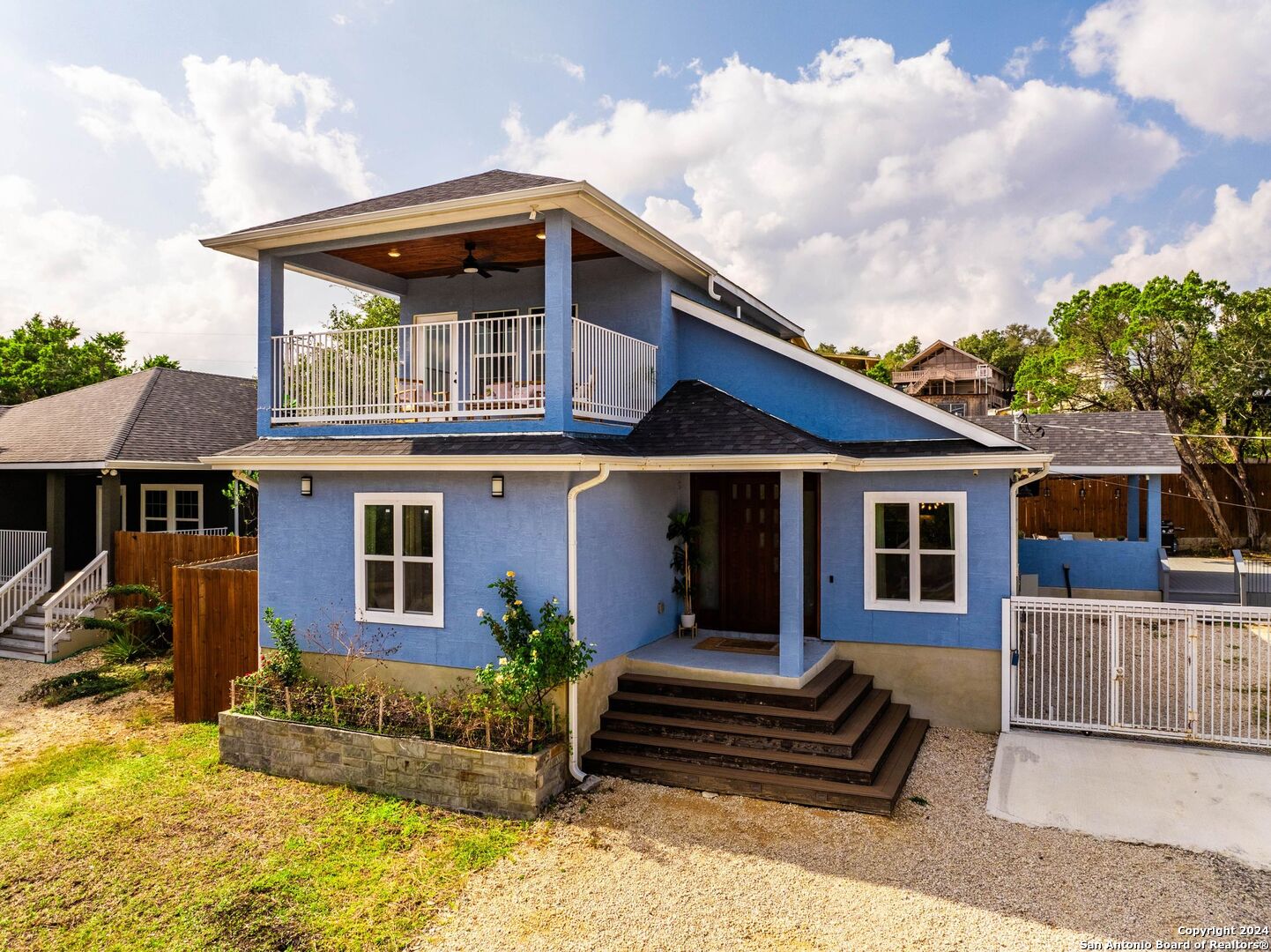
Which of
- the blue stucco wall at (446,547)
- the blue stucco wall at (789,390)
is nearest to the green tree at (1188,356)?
the blue stucco wall at (789,390)

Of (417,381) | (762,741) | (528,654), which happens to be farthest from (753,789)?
(417,381)

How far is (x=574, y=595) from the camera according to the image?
7.59m

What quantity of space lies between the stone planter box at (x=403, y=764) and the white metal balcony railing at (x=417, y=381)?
3.66 m

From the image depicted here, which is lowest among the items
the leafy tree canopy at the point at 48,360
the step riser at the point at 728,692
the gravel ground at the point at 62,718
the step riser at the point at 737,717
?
the gravel ground at the point at 62,718

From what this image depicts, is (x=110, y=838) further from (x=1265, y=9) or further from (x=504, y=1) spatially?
(x=1265, y=9)

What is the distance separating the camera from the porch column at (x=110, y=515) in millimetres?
13883

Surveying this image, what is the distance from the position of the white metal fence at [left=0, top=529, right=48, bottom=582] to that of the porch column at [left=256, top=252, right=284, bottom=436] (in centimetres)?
937

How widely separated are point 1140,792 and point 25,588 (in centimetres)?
1836

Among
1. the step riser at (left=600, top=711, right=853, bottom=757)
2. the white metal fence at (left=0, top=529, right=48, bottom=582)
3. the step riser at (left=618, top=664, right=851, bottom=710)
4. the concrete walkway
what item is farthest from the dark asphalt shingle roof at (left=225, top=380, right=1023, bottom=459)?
the white metal fence at (left=0, top=529, right=48, bottom=582)

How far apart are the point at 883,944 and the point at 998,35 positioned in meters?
14.8

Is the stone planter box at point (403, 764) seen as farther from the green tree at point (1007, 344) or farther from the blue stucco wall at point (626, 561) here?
the green tree at point (1007, 344)

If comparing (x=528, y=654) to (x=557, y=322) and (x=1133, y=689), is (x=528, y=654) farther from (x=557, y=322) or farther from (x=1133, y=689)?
(x=1133, y=689)

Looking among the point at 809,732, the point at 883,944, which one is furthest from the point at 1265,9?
the point at 883,944

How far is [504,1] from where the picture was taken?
37.3 ft
